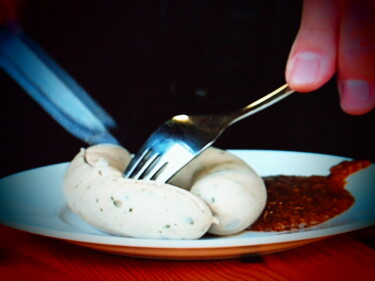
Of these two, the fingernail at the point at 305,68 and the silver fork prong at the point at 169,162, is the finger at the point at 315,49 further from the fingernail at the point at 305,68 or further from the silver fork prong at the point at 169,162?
the silver fork prong at the point at 169,162

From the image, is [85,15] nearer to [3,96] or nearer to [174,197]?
[3,96]

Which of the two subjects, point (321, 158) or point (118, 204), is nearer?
point (118, 204)

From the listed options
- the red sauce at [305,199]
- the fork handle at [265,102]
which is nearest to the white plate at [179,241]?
the red sauce at [305,199]

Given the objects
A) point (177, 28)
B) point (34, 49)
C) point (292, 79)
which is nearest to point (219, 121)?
point (292, 79)

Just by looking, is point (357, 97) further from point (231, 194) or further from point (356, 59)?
point (231, 194)

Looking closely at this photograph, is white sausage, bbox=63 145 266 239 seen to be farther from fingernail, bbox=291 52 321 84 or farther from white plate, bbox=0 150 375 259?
fingernail, bbox=291 52 321 84

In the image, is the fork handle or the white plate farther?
the fork handle

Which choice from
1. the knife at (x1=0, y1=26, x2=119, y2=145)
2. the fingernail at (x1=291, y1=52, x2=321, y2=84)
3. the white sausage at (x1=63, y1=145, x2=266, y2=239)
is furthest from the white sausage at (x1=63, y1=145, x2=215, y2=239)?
the knife at (x1=0, y1=26, x2=119, y2=145)
